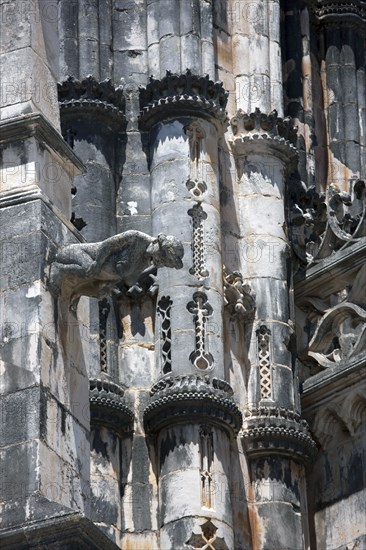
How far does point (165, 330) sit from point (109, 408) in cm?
100

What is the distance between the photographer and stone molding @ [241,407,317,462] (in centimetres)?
2641

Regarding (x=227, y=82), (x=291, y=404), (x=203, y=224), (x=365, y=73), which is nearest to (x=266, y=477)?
(x=291, y=404)

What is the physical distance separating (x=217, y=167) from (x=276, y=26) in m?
2.18

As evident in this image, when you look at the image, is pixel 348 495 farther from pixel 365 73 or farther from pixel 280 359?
pixel 365 73

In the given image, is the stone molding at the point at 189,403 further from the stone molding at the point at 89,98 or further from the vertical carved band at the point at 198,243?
the stone molding at the point at 89,98

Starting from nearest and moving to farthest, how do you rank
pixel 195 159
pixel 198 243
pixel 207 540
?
pixel 207 540 < pixel 198 243 < pixel 195 159

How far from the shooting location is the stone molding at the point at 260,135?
28.0 m

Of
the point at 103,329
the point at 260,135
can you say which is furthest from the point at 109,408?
the point at 260,135

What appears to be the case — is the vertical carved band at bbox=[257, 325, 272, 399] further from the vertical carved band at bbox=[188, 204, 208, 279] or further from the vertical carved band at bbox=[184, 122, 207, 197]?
the vertical carved band at bbox=[184, 122, 207, 197]

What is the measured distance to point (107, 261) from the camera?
19.6 meters

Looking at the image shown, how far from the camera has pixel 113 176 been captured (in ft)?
90.4

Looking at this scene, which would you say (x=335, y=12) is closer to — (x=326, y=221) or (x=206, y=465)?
(x=326, y=221)

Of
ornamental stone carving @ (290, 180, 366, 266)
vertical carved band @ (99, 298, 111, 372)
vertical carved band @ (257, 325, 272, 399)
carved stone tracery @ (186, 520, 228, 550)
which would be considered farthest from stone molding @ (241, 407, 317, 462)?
ornamental stone carving @ (290, 180, 366, 266)

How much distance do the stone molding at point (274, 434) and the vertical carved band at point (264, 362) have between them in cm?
24
